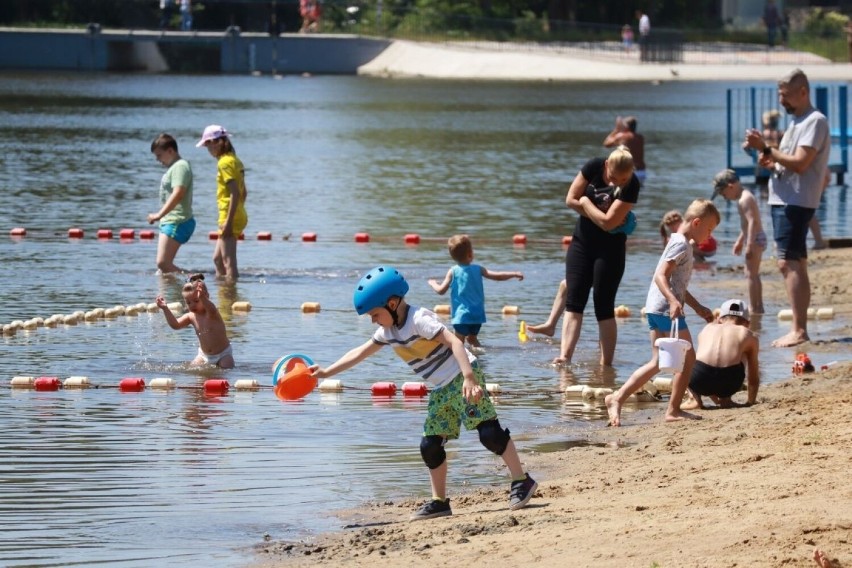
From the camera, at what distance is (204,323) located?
38.2 feet

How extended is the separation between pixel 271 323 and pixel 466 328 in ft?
7.42

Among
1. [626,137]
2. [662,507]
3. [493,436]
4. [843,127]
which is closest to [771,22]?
[843,127]

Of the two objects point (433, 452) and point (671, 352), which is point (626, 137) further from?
point (433, 452)

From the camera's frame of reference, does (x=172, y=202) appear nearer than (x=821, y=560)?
No

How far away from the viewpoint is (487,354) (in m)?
12.6

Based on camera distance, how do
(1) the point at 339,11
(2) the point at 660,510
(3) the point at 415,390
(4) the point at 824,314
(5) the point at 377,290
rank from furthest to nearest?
(1) the point at 339,11, (4) the point at 824,314, (3) the point at 415,390, (5) the point at 377,290, (2) the point at 660,510

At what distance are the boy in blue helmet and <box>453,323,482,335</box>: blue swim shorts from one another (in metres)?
4.52

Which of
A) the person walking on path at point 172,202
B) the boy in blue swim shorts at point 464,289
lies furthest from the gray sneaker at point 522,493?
the person walking on path at point 172,202

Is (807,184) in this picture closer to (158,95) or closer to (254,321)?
(254,321)

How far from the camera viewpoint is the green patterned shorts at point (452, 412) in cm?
773

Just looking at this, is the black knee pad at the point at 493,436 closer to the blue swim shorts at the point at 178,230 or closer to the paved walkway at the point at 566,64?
the blue swim shorts at the point at 178,230

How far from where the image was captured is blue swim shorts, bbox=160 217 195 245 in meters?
16.2

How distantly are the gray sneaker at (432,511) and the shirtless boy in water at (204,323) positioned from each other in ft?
13.7

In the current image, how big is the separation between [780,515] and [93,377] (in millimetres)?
6108
